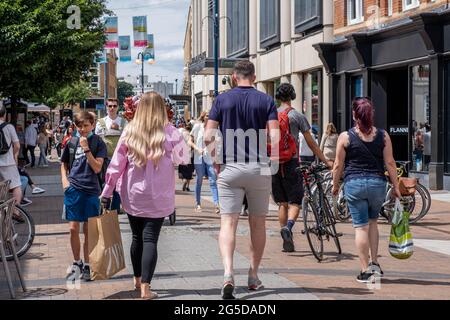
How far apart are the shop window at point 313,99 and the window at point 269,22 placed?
3818 mm

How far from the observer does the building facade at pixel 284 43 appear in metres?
27.4

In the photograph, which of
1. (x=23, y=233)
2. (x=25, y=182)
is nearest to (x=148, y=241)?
(x=23, y=233)

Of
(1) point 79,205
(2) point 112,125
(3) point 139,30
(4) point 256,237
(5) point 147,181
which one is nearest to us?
(5) point 147,181

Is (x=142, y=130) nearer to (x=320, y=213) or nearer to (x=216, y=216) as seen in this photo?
(x=320, y=213)

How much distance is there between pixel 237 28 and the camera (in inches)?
1698

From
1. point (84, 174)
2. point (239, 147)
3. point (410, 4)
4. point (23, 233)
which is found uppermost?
point (410, 4)

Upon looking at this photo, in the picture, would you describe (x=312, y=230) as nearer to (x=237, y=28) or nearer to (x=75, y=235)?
(x=75, y=235)

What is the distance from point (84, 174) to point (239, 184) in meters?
1.73

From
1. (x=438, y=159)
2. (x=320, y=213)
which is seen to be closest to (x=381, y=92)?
(x=438, y=159)

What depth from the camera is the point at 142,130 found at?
6.61m

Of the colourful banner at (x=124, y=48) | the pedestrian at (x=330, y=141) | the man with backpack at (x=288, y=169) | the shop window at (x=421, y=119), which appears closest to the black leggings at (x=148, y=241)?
the man with backpack at (x=288, y=169)

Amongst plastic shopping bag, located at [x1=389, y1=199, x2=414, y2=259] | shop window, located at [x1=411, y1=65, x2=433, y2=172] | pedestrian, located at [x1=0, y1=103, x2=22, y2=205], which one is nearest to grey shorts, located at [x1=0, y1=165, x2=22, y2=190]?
pedestrian, located at [x1=0, y1=103, x2=22, y2=205]

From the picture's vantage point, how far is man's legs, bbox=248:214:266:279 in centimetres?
696

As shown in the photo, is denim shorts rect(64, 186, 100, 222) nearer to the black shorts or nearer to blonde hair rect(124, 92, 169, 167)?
blonde hair rect(124, 92, 169, 167)
